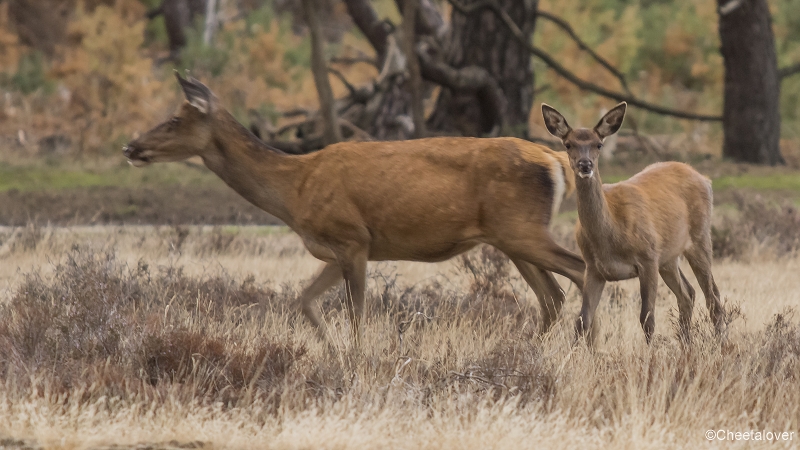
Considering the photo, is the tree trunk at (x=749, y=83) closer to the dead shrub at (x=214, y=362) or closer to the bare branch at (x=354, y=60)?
the bare branch at (x=354, y=60)

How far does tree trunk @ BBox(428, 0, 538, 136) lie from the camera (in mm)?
19656

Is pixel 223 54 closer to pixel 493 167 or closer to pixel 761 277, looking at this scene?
pixel 761 277

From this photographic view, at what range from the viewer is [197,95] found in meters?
8.82

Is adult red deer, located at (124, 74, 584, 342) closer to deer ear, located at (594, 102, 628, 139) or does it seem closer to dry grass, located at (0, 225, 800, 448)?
dry grass, located at (0, 225, 800, 448)

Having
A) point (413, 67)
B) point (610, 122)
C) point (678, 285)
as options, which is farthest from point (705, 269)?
point (413, 67)

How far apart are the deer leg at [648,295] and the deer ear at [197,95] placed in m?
3.19

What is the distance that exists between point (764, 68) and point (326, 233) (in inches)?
512

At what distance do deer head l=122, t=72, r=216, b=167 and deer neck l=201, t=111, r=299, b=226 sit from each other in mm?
95

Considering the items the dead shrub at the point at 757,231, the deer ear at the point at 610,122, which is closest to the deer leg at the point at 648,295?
the deer ear at the point at 610,122

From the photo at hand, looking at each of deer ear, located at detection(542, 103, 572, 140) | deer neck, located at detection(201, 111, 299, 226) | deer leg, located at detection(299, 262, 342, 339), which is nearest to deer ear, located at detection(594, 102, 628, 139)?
deer ear, located at detection(542, 103, 572, 140)

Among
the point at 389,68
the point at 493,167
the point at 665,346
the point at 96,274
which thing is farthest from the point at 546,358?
the point at 389,68

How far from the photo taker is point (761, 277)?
11.4 metres

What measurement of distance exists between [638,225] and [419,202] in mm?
1461

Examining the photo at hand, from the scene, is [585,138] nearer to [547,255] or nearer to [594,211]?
[594,211]
